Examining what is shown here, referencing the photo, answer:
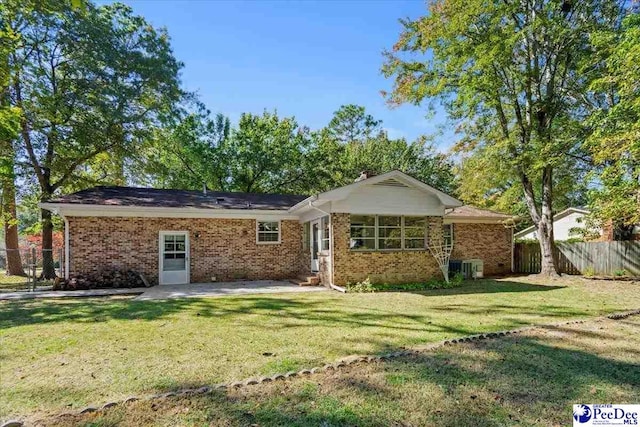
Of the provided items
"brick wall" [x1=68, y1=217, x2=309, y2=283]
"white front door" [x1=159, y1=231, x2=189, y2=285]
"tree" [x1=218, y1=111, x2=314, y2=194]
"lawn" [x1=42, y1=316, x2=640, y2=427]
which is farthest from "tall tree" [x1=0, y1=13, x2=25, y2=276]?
"lawn" [x1=42, y1=316, x2=640, y2=427]

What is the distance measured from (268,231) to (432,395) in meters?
11.4

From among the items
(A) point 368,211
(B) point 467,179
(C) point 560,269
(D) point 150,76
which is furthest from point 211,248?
(C) point 560,269

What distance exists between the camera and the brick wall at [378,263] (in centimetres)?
1149

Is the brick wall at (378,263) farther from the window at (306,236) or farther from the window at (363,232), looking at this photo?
the window at (306,236)

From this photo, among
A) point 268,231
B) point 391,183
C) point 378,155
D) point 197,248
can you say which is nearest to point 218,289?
point 197,248

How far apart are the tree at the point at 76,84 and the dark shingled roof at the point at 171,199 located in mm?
3693

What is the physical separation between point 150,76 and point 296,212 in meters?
10.6

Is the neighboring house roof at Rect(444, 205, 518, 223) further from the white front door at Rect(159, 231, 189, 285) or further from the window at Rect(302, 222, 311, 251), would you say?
the white front door at Rect(159, 231, 189, 285)

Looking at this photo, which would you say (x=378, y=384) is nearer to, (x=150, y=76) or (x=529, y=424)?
(x=529, y=424)

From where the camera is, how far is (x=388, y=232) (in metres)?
12.4

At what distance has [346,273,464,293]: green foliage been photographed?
1101cm

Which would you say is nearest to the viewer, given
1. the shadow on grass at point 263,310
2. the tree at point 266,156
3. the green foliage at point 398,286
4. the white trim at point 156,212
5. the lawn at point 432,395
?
the lawn at point 432,395

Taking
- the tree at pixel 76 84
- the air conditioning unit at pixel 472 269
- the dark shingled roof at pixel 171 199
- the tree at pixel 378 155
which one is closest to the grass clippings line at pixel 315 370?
the air conditioning unit at pixel 472 269

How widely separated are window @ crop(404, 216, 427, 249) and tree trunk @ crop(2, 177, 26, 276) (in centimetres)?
1742
